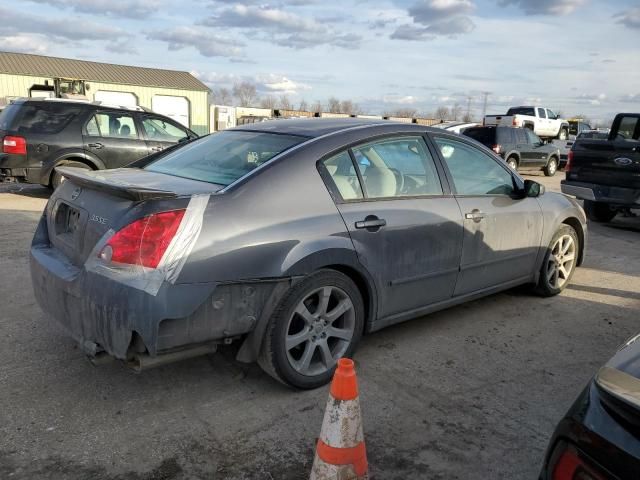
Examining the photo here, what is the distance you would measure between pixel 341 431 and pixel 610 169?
8.21 metres

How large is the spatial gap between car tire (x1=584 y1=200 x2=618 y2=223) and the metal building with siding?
2772 centimetres

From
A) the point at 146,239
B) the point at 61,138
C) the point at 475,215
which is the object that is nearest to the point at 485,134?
the point at 61,138

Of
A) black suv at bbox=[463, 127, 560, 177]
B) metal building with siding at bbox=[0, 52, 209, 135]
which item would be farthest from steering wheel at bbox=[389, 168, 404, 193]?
metal building with siding at bbox=[0, 52, 209, 135]

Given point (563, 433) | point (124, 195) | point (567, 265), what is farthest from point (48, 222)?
point (567, 265)

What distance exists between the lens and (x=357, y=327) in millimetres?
3461

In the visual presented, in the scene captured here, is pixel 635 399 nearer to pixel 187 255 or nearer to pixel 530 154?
pixel 187 255

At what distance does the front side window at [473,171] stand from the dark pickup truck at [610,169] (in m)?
4.93

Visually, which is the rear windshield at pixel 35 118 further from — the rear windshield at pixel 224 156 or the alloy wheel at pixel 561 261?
the alloy wheel at pixel 561 261

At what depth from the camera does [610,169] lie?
8.70 metres

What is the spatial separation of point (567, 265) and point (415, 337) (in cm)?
220

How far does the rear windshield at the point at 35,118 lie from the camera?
29.8 feet

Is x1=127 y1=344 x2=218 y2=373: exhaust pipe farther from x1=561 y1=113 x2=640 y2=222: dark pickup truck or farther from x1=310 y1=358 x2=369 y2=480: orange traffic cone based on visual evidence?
x1=561 y1=113 x2=640 y2=222: dark pickup truck

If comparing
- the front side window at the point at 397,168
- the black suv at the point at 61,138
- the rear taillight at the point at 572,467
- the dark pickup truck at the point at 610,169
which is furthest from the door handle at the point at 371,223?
the black suv at the point at 61,138

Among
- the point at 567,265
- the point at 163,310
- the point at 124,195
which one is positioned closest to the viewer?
the point at 163,310
